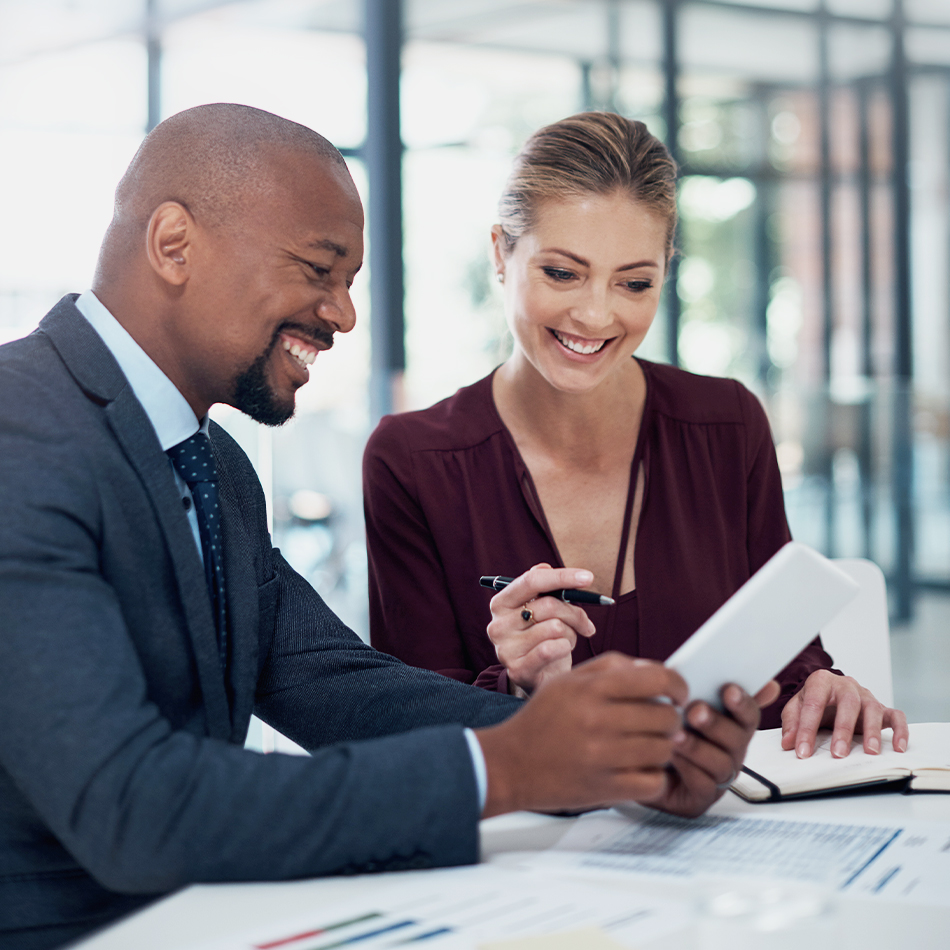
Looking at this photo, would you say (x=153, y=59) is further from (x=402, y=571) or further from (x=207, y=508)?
(x=207, y=508)

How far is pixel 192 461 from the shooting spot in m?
1.38

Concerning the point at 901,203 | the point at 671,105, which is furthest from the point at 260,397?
the point at 901,203

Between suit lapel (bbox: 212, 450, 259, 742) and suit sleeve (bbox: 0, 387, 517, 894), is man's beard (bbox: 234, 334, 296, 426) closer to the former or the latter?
suit lapel (bbox: 212, 450, 259, 742)

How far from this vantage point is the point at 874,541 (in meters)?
→ 6.80

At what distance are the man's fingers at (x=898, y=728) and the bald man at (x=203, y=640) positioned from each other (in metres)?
0.44

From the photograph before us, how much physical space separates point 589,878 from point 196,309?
808mm

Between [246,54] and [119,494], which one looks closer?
[119,494]

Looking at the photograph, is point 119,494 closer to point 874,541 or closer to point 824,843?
point 824,843

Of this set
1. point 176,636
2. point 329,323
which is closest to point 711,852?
point 176,636

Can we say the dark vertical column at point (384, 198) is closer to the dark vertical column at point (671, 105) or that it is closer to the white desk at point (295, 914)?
the dark vertical column at point (671, 105)

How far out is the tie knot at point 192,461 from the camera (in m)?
1.38

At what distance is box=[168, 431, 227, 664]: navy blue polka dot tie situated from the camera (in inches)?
54.1

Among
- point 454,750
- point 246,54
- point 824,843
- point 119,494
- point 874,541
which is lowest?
point 874,541

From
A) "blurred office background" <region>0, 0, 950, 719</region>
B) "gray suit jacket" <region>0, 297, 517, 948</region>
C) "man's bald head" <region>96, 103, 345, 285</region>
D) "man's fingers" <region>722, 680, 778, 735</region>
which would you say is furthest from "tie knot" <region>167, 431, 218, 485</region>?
"blurred office background" <region>0, 0, 950, 719</region>
